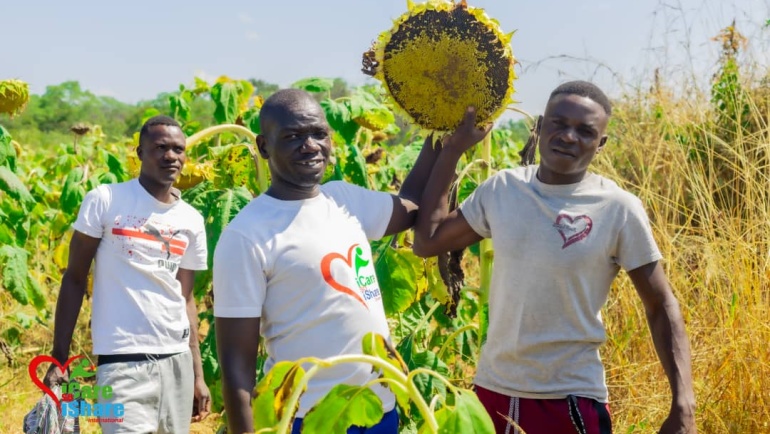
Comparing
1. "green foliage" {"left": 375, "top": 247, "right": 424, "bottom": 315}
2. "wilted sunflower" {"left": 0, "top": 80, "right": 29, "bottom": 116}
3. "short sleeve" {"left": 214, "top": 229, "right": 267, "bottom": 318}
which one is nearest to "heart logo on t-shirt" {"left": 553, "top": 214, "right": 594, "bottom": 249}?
"short sleeve" {"left": 214, "top": 229, "right": 267, "bottom": 318}

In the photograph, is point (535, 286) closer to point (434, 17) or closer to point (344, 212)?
point (344, 212)

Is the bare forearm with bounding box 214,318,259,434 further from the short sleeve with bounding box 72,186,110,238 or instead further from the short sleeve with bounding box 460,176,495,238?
the short sleeve with bounding box 72,186,110,238

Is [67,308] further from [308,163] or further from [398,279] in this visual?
[308,163]

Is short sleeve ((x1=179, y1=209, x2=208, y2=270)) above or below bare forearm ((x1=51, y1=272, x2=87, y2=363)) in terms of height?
above

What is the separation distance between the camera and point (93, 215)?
2.88 metres

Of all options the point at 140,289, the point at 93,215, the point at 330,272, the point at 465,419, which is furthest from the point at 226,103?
the point at 465,419

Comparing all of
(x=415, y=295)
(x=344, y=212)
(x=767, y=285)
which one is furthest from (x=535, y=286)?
(x=767, y=285)

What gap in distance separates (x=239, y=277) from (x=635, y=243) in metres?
0.88

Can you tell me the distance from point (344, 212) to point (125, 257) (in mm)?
1181

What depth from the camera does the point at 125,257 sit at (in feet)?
9.47

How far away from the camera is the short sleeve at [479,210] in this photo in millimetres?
2066

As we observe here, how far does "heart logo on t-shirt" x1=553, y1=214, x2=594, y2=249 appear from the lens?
1.92 metres

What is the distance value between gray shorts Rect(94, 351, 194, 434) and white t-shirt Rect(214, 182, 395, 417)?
1.10 metres

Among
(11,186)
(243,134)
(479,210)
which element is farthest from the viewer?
(11,186)
